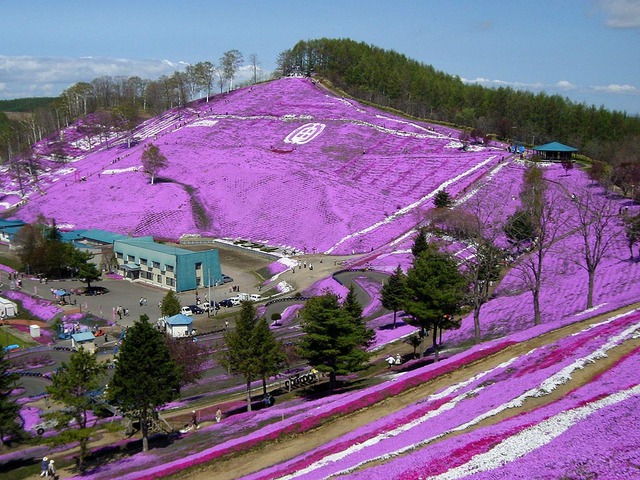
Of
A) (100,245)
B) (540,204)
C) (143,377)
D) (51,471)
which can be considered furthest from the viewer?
(100,245)

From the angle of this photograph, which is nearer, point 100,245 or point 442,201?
point 442,201

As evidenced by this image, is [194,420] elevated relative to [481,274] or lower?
lower

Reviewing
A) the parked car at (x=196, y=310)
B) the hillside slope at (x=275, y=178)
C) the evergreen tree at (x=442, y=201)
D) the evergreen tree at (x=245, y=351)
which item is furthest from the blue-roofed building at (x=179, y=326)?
the evergreen tree at (x=442, y=201)

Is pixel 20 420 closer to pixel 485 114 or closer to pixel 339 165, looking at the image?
pixel 339 165

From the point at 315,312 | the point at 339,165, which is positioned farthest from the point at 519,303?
the point at 339,165

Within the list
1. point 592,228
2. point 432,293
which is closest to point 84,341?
point 432,293

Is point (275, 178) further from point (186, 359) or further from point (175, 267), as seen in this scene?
point (186, 359)

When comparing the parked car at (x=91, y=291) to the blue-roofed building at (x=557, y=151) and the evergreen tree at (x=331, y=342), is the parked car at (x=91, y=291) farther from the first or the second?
the blue-roofed building at (x=557, y=151)
